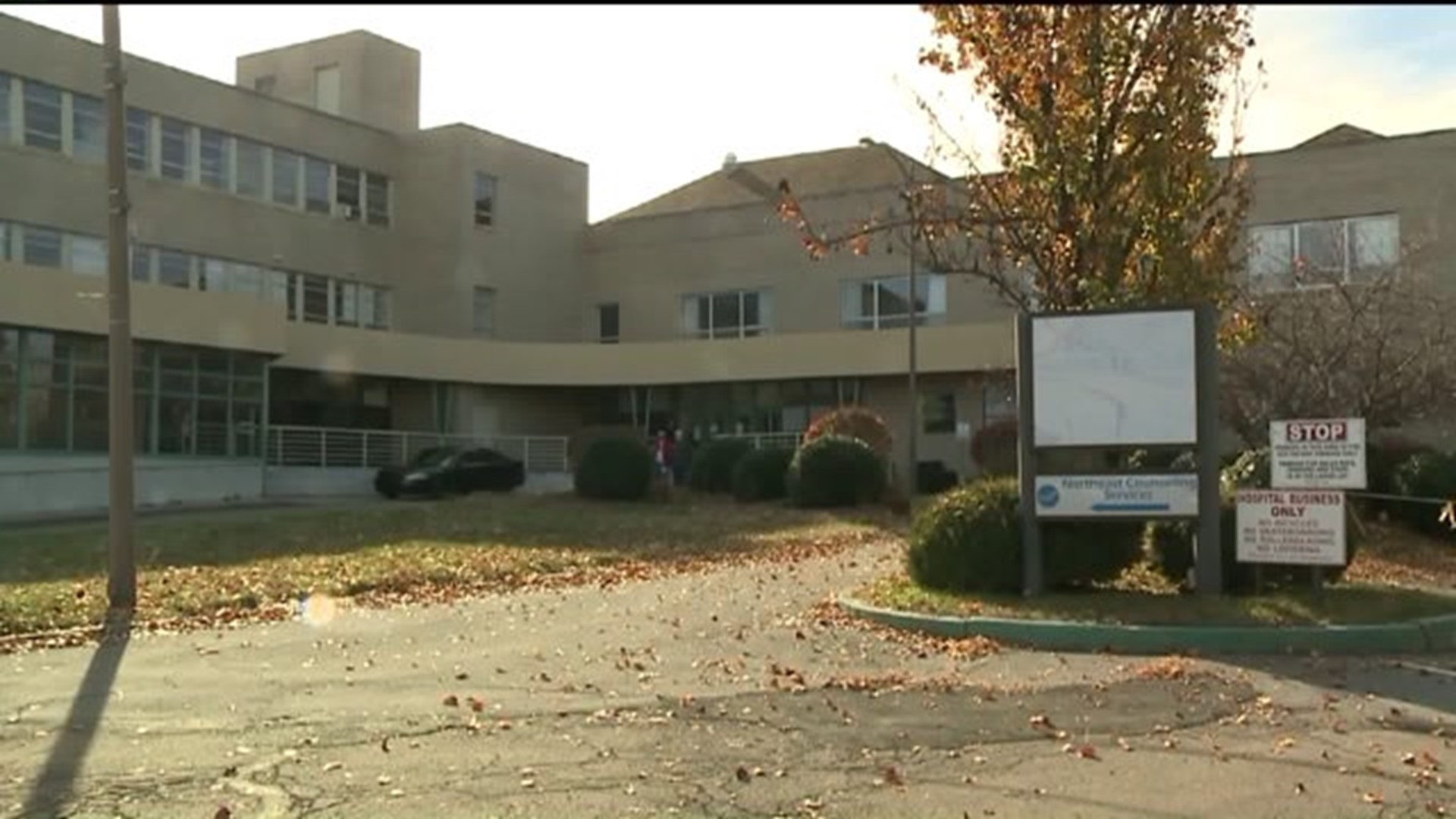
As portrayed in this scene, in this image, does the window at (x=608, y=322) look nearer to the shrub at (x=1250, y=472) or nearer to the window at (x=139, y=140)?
the window at (x=139, y=140)

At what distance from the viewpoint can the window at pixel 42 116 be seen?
37.1 meters

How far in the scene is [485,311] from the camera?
50.3 meters

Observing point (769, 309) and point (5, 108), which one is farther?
point (769, 309)

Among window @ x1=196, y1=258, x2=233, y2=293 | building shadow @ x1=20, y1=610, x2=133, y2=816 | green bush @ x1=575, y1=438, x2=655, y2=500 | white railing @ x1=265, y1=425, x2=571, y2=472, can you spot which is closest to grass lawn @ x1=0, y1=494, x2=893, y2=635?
green bush @ x1=575, y1=438, x2=655, y2=500

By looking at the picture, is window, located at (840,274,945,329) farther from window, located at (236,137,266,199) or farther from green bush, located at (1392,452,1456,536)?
green bush, located at (1392,452,1456,536)

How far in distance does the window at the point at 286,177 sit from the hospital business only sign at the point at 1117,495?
118 ft

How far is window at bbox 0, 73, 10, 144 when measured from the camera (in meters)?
36.4

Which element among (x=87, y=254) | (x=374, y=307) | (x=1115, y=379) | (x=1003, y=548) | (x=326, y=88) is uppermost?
(x=326, y=88)

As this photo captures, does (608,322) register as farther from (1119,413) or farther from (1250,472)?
(1119,413)

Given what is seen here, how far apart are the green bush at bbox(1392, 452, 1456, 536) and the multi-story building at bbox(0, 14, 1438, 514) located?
34.6 feet

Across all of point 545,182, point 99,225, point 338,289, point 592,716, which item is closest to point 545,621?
point 592,716

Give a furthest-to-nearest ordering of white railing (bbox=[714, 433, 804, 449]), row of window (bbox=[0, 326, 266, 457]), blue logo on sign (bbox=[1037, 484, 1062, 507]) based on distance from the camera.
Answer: white railing (bbox=[714, 433, 804, 449])
row of window (bbox=[0, 326, 266, 457])
blue logo on sign (bbox=[1037, 484, 1062, 507])

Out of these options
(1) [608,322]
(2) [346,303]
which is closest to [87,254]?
(2) [346,303]

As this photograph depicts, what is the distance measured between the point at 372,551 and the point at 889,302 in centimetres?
2747
